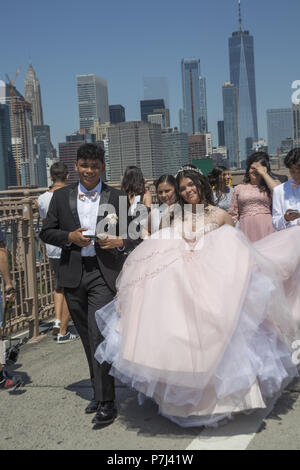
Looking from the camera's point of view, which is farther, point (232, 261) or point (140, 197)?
point (140, 197)

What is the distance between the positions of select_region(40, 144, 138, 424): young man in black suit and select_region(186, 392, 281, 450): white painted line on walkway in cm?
83

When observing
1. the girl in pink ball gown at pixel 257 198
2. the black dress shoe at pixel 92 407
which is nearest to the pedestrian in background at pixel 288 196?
the girl in pink ball gown at pixel 257 198

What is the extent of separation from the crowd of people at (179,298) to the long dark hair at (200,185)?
1 cm

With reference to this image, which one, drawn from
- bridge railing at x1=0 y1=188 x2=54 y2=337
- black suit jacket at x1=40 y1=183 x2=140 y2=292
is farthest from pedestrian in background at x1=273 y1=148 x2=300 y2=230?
bridge railing at x1=0 y1=188 x2=54 y2=337

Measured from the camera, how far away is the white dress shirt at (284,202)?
250 inches

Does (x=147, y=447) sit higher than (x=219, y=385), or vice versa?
(x=219, y=385)

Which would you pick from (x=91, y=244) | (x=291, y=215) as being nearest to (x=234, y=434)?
(x=91, y=244)

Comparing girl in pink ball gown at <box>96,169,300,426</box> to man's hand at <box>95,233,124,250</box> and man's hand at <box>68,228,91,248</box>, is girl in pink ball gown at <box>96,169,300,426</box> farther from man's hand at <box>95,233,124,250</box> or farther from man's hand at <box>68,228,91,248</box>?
man's hand at <box>68,228,91,248</box>

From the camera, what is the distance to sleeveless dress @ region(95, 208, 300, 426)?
3938mm

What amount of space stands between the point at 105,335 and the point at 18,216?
3353 mm
